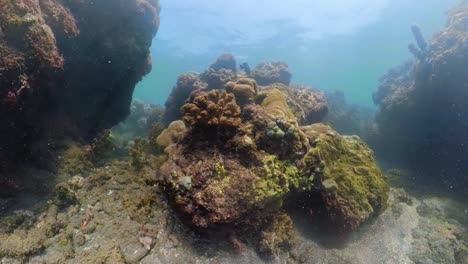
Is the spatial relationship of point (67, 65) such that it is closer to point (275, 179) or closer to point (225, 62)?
point (275, 179)

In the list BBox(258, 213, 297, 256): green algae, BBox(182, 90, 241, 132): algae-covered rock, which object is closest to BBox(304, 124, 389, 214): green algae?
BBox(258, 213, 297, 256): green algae

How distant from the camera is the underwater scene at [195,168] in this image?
521 cm

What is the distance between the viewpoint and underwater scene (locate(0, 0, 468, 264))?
17.1 feet

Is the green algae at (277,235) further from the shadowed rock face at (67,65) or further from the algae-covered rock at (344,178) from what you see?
the shadowed rock face at (67,65)

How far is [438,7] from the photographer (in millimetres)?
37188

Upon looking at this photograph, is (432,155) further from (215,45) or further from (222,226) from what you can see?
(215,45)

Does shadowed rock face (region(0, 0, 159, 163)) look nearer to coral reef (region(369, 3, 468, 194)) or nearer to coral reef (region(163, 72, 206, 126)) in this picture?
coral reef (region(163, 72, 206, 126))

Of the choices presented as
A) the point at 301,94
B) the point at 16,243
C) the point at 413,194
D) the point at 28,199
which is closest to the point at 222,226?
the point at 16,243

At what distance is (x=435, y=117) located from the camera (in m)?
13.2

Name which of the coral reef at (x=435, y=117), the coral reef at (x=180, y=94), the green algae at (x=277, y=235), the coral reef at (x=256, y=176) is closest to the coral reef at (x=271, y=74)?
the coral reef at (x=180, y=94)

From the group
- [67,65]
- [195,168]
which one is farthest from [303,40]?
[195,168]

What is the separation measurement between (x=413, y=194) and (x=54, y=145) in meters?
11.6

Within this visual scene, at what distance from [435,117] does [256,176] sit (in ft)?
38.0

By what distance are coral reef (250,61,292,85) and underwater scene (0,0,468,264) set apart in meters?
4.23
